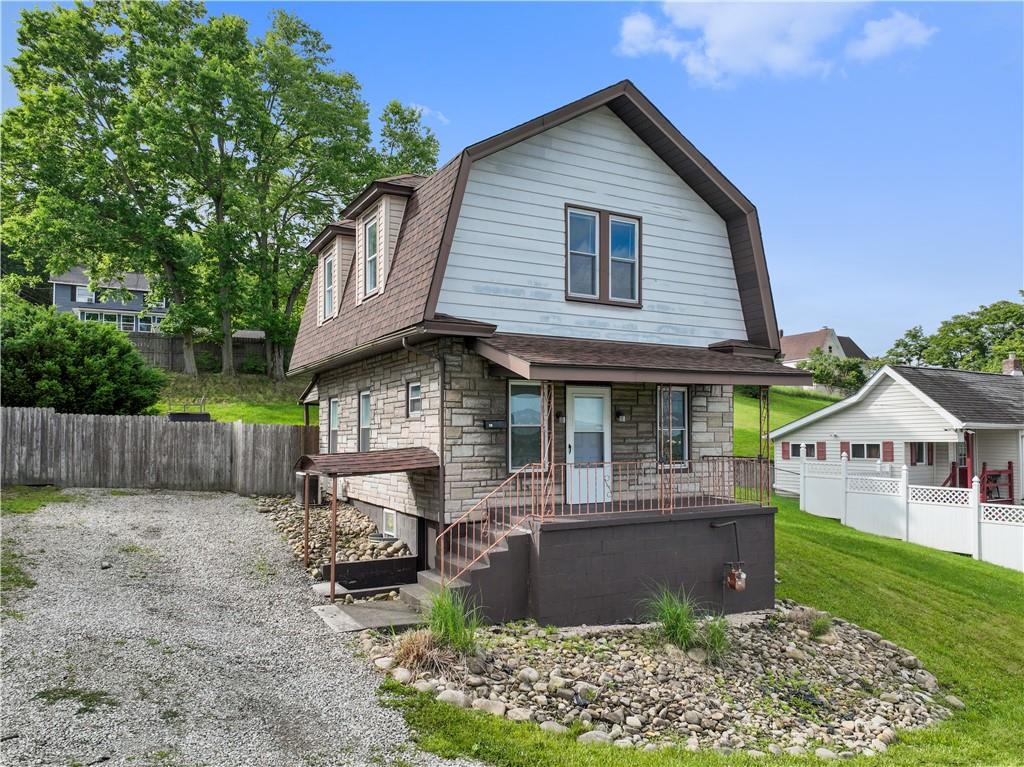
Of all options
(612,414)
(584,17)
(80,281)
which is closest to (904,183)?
(584,17)

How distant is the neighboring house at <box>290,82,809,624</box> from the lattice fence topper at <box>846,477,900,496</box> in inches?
366

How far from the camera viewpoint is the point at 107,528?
11.8 meters

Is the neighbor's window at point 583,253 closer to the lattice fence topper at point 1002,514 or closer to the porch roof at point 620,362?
the porch roof at point 620,362

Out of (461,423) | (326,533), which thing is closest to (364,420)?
(326,533)

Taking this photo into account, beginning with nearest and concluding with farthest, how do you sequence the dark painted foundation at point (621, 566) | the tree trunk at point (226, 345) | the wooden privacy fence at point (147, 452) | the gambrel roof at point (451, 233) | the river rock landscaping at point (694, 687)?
1. the river rock landscaping at point (694, 687)
2. the dark painted foundation at point (621, 566)
3. the gambrel roof at point (451, 233)
4. the wooden privacy fence at point (147, 452)
5. the tree trunk at point (226, 345)

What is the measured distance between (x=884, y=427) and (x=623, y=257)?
16.8 metres

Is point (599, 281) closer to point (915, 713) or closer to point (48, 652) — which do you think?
point (915, 713)

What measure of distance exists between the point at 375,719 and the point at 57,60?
31.6 m

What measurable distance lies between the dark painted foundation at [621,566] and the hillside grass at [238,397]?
680 inches

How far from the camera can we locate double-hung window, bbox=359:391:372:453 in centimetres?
1314

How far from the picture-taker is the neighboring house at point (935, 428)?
70.9 ft

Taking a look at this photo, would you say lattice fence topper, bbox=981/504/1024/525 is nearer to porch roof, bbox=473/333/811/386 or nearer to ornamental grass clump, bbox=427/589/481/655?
porch roof, bbox=473/333/811/386

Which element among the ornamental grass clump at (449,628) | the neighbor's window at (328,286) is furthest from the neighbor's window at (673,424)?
the neighbor's window at (328,286)

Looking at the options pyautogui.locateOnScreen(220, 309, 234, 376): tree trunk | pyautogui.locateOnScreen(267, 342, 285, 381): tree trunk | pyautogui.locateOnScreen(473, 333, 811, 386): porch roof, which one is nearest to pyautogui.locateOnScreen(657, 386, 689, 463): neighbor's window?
pyautogui.locateOnScreen(473, 333, 811, 386): porch roof
